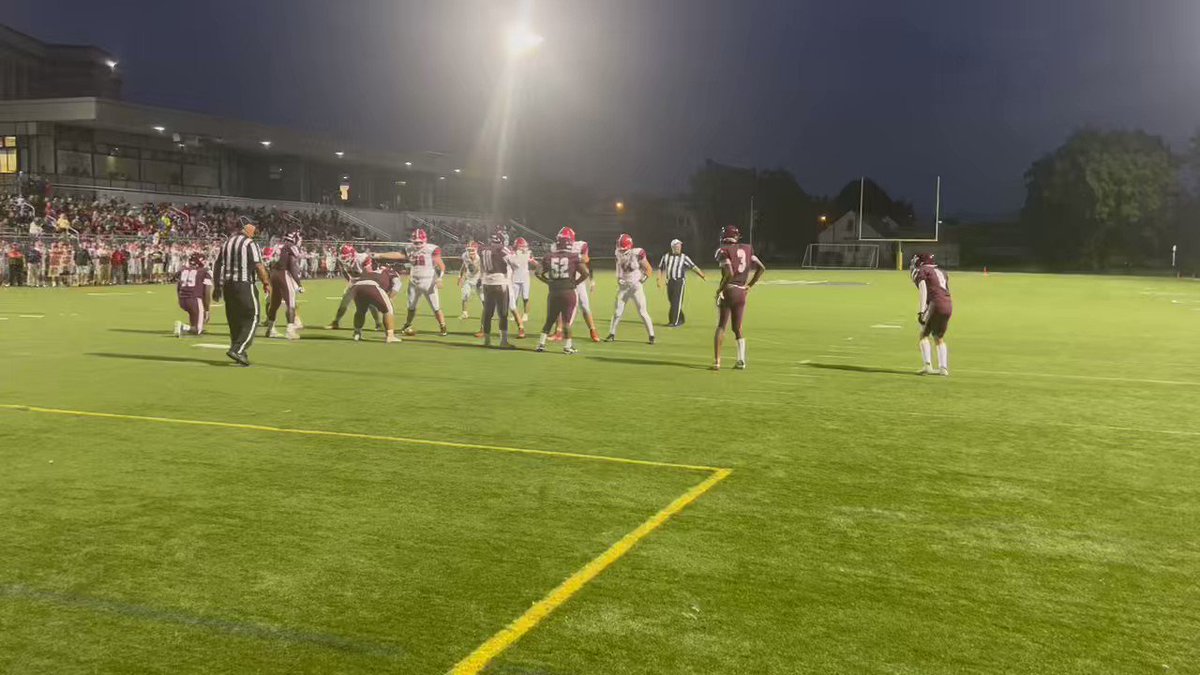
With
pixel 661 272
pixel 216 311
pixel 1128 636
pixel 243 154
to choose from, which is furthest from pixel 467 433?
pixel 243 154

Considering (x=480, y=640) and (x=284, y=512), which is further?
(x=284, y=512)

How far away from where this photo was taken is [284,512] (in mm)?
6523

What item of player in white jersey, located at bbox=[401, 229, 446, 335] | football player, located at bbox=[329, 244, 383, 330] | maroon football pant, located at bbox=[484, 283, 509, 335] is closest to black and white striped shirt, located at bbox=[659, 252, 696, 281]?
player in white jersey, located at bbox=[401, 229, 446, 335]

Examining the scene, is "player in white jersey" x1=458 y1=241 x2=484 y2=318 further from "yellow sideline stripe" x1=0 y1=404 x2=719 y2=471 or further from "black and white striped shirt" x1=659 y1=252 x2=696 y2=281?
"yellow sideline stripe" x1=0 y1=404 x2=719 y2=471

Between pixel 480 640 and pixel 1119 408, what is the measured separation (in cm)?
954

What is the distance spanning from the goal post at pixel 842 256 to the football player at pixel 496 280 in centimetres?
7990

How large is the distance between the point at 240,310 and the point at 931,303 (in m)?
9.61

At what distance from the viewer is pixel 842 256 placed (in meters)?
99.0

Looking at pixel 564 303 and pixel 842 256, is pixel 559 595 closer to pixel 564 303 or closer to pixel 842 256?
pixel 564 303

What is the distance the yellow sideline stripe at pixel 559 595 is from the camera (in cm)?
424

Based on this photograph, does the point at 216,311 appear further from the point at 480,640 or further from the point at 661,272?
the point at 480,640

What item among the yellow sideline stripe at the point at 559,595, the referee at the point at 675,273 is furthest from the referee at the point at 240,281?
the referee at the point at 675,273

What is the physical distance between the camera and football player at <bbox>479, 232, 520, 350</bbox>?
55.2ft

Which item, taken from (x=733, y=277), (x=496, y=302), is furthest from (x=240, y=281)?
(x=733, y=277)
